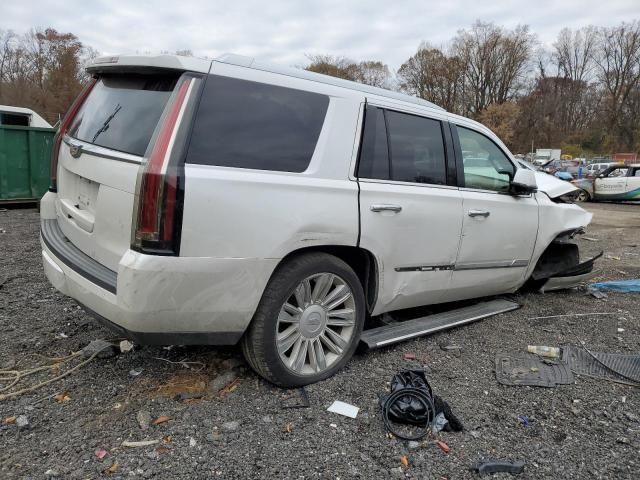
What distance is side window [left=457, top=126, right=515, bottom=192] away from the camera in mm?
3977

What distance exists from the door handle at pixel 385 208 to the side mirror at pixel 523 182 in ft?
4.95

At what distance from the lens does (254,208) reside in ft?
8.49

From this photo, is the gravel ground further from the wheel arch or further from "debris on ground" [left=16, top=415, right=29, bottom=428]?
the wheel arch

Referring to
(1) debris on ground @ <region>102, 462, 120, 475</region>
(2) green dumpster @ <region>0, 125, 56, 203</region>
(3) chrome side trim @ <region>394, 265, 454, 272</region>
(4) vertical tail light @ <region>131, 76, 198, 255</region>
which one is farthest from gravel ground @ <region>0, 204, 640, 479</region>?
(2) green dumpster @ <region>0, 125, 56, 203</region>

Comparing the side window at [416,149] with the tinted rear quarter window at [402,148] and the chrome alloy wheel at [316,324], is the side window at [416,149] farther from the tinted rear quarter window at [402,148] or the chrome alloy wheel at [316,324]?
the chrome alloy wheel at [316,324]

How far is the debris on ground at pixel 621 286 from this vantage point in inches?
213

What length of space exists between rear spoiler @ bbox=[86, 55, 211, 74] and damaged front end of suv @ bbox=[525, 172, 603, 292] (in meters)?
3.34

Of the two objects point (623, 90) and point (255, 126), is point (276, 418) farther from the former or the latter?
point (623, 90)

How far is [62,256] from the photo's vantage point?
116 inches

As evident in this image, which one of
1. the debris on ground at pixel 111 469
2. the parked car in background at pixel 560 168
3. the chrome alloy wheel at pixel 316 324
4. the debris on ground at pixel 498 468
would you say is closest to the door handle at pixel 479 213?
the chrome alloy wheel at pixel 316 324

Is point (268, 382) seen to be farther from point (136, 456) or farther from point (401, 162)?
point (401, 162)

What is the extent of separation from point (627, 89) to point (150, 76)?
3141 inches

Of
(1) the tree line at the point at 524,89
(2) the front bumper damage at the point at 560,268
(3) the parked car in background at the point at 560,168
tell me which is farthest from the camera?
(1) the tree line at the point at 524,89

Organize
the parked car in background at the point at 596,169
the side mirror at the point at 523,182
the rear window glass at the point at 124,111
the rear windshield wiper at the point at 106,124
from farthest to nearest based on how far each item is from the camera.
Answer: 1. the parked car in background at the point at 596,169
2. the side mirror at the point at 523,182
3. the rear windshield wiper at the point at 106,124
4. the rear window glass at the point at 124,111
